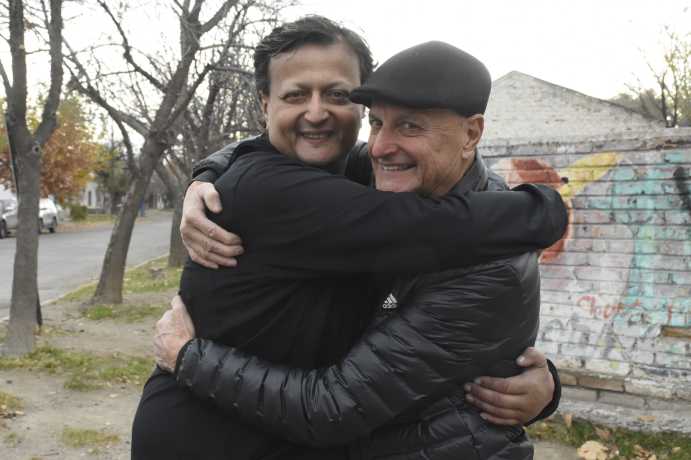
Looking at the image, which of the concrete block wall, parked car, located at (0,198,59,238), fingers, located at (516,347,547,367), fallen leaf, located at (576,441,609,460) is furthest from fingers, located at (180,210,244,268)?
parked car, located at (0,198,59,238)

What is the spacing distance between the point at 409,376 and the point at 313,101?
0.87m

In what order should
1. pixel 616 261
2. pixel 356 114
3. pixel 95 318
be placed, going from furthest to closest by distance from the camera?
pixel 95 318, pixel 616 261, pixel 356 114

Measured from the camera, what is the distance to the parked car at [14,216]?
25.1 metres

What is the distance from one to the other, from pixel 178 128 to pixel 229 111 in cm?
153

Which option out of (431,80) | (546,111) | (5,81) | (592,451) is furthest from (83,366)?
(546,111)

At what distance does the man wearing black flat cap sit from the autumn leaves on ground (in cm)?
379

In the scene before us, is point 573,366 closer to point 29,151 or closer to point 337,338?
point 337,338

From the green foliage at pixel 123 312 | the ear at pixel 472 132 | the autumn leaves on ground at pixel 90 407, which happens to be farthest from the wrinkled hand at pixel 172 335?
the green foliage at pixel 123 312

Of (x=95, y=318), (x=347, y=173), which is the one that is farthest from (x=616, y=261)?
(x=95, y=318)

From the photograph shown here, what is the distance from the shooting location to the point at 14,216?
25.6 meters

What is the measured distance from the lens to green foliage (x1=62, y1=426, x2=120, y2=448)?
5121 mm

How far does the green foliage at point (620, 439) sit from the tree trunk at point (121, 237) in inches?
302

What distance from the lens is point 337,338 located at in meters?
1.83

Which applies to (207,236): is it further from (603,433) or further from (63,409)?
(63,409)
